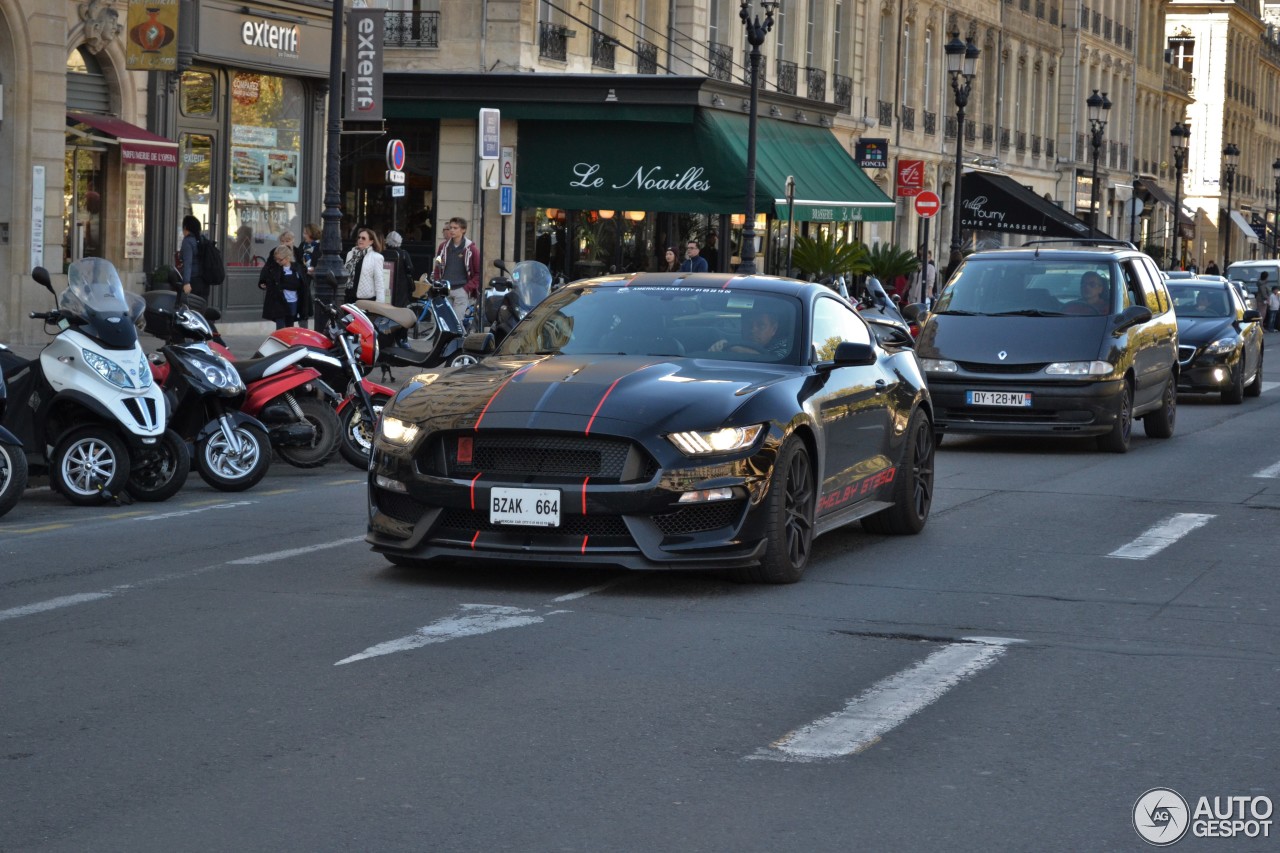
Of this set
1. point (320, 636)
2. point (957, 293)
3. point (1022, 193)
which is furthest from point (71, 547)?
point (1022, 193)

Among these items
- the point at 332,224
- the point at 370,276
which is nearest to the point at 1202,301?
the point at 370,276

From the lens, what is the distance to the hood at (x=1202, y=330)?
2542 centimetres

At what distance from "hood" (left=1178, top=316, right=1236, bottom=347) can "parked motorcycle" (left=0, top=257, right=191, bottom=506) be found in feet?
51.7

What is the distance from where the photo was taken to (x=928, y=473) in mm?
12250

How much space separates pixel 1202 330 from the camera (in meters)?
25.6

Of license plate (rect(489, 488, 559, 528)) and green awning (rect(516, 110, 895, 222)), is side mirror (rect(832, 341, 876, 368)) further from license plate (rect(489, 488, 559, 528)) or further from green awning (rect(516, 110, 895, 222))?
green awning (rect(516, 110, 895, 222))

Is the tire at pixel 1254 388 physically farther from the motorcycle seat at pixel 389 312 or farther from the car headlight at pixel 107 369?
the car headlight at pixel 107 369

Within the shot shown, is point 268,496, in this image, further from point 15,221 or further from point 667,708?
point 15,221

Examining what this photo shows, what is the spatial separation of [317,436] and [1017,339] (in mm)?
6449

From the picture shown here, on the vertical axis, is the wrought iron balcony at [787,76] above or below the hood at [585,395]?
above

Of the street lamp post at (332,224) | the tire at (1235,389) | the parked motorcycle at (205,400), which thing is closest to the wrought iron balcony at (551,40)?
the street lamp post at (332,224)

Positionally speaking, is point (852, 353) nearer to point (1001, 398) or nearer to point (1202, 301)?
point (1001, 398)

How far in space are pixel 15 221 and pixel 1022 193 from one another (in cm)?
3914

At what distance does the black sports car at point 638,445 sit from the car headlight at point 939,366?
24.4 ft
